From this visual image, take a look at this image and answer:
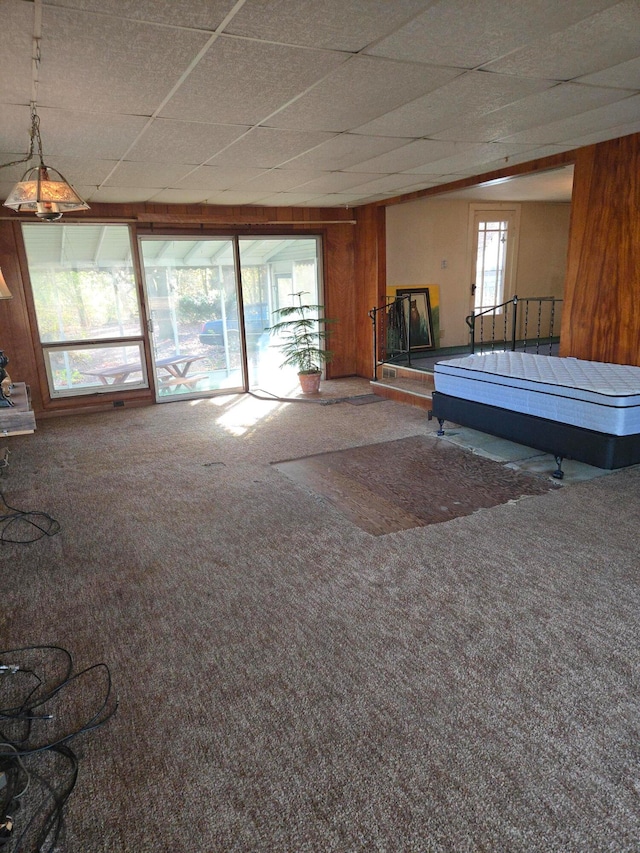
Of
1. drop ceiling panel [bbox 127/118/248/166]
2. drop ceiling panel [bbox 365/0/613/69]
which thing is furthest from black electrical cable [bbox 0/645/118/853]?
drop ceiling panel [bbox 127/118/248/166]

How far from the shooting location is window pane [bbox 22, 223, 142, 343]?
6.32 metres

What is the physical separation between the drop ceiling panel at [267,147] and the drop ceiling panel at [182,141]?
10cm

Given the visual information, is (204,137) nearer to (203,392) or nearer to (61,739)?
(61,739)

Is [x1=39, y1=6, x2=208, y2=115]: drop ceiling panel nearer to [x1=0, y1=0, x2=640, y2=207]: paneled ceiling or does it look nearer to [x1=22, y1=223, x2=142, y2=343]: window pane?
[x1=0, y1=0, x2=640, y2=207]: paneled ceiling

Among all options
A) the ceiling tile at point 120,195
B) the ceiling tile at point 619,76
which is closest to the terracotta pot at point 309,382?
the ceiling tile at point 120,195

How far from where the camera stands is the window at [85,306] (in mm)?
6363

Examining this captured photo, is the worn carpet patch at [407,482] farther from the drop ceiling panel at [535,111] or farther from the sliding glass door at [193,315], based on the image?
the sliding glass door at [193,315]

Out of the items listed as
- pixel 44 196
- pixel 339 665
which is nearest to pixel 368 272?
pixel 44 196

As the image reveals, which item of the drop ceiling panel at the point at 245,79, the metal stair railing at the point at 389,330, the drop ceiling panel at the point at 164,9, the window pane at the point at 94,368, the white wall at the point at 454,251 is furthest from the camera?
the white wall at the point at 454,251

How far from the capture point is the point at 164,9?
1.93 metres

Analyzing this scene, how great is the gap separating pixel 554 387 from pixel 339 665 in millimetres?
2780

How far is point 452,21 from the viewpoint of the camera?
2.13m

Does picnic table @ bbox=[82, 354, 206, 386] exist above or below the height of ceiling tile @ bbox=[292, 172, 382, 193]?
below

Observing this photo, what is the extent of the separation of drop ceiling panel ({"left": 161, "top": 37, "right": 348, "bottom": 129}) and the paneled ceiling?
1 centimetres
